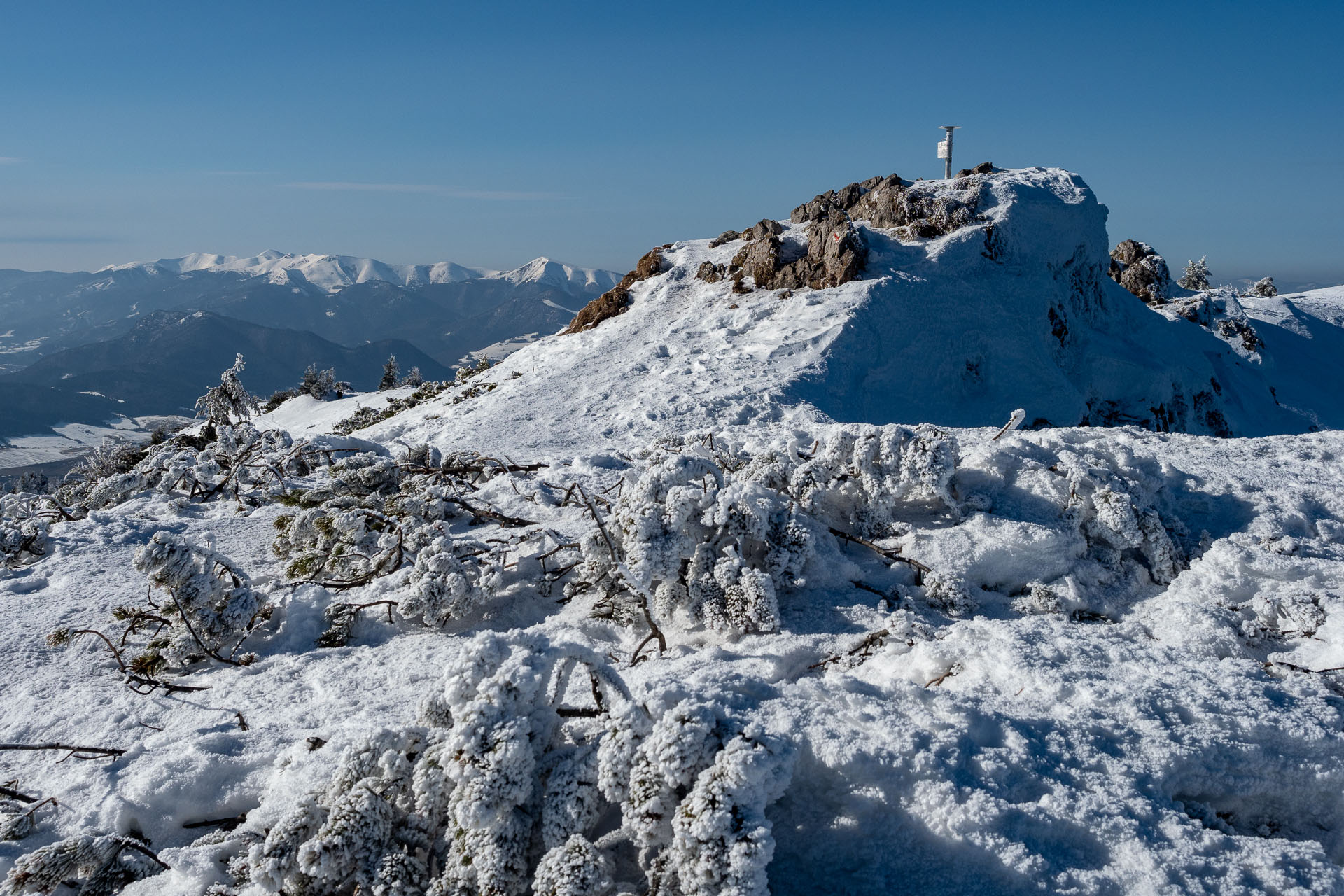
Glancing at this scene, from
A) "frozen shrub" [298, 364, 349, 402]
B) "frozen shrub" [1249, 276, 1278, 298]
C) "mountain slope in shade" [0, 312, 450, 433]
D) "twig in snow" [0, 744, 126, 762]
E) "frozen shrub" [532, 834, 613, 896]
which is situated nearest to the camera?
"frozen shrub" [532, 834, 613, 896]

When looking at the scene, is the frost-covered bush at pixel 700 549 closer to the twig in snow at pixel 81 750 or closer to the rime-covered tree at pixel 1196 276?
the twig in snow at pixel 81 750

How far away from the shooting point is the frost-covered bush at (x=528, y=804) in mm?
1780

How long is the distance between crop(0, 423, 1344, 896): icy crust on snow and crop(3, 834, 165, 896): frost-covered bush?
0.26 feet

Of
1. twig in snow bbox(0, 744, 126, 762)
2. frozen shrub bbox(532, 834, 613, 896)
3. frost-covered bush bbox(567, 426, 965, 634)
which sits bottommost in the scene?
twig in snow bbox(0, 744, 126, 762)

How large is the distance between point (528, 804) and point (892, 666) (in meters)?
1.59

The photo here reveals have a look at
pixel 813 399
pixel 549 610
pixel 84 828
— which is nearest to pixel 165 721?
pixel 84 828

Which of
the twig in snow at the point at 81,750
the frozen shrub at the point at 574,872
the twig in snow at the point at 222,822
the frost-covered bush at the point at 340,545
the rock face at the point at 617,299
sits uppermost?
the rock face at the point at 617,299

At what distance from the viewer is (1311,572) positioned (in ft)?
11.6

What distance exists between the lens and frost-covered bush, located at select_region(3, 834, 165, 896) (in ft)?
7.00

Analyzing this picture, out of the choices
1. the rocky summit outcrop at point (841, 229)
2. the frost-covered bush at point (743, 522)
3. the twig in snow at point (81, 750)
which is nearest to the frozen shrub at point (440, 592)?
the frost-covered bush at point (743, 522)

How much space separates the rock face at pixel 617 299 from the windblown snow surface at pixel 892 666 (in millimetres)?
11743

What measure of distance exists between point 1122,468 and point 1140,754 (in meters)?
2.74

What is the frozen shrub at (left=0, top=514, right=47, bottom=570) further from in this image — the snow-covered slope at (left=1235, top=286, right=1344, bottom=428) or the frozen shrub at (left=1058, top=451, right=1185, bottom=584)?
the snow-covered slope at (left=1235, top=286, right=1344, bottom=428)

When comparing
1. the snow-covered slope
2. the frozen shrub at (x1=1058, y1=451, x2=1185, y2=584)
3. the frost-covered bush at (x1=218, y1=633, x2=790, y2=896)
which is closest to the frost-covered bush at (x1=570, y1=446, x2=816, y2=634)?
the frost-covered bush at (x1=218, y1=633, x2=790, y2=896)
